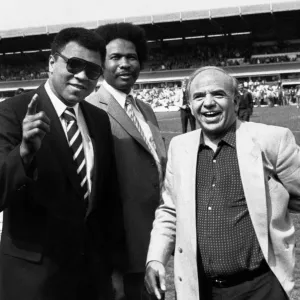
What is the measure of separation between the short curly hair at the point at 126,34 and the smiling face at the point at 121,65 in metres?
0.03

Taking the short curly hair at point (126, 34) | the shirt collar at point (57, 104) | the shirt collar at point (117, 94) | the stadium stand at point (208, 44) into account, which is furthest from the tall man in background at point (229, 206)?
the stadium stand at point (208, 44)

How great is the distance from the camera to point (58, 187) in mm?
2600

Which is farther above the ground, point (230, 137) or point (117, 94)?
point (117, 94)

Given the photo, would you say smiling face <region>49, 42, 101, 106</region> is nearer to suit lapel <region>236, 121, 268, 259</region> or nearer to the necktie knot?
the necktie knot

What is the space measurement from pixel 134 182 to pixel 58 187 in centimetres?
75

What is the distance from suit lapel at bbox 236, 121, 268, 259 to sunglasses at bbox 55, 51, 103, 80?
29.5 inches

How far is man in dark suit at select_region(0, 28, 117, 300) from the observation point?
248 centimetres

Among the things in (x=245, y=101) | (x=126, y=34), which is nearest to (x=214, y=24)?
(x=245, y=101)

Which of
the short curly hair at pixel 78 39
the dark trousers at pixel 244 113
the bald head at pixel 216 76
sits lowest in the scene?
the dark trousers at pixel 244 113

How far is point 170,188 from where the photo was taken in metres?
2.76

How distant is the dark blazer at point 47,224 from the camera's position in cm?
254

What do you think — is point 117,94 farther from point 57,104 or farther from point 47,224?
point 47,224

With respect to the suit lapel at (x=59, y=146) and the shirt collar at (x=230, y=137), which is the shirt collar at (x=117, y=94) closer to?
the suit lapel at (x=59, y=146)

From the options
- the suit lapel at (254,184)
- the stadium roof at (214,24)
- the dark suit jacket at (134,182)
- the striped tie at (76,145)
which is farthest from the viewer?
the stadium roof at (214,24)
